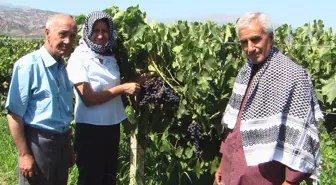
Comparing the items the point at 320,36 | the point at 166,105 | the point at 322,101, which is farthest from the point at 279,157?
the point at 320,36

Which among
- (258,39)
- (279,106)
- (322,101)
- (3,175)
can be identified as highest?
(258,39)

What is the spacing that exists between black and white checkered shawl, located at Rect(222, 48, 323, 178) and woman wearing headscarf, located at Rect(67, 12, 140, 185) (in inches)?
48.8

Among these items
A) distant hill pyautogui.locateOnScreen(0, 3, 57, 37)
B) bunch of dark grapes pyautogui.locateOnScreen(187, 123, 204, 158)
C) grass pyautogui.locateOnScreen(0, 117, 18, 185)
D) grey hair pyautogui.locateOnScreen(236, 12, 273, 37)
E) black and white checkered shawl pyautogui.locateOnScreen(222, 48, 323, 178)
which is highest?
grey hair pyautogui.locateOnScreen(236, 12, 273, 37)

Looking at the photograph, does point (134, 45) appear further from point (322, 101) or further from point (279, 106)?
point (279, 106)

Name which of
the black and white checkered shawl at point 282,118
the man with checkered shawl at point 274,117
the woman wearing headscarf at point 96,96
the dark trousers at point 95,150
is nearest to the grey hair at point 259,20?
the man with checkered shawl at point 274,117

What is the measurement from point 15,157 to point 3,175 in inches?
14.5

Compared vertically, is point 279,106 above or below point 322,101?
above

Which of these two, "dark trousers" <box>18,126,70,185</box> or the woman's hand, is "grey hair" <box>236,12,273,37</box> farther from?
"dark trousers" <box>18,126,70,185</box>

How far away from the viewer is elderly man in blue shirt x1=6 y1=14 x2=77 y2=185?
10.2 ft

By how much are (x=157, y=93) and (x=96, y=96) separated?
0.42m

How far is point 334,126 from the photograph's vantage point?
3854mm

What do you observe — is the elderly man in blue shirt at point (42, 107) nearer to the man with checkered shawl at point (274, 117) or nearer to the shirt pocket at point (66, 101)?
the shirt pocket at point (66, 101)

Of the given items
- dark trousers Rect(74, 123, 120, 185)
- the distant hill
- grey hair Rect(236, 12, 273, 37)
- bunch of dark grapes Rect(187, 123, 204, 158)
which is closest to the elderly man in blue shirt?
dark trousers Rect(74, 123, 120, 185)

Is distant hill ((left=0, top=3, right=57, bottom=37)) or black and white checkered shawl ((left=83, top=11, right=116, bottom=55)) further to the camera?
distant hill ((left=0, top=3, right=57, bottom=37))
